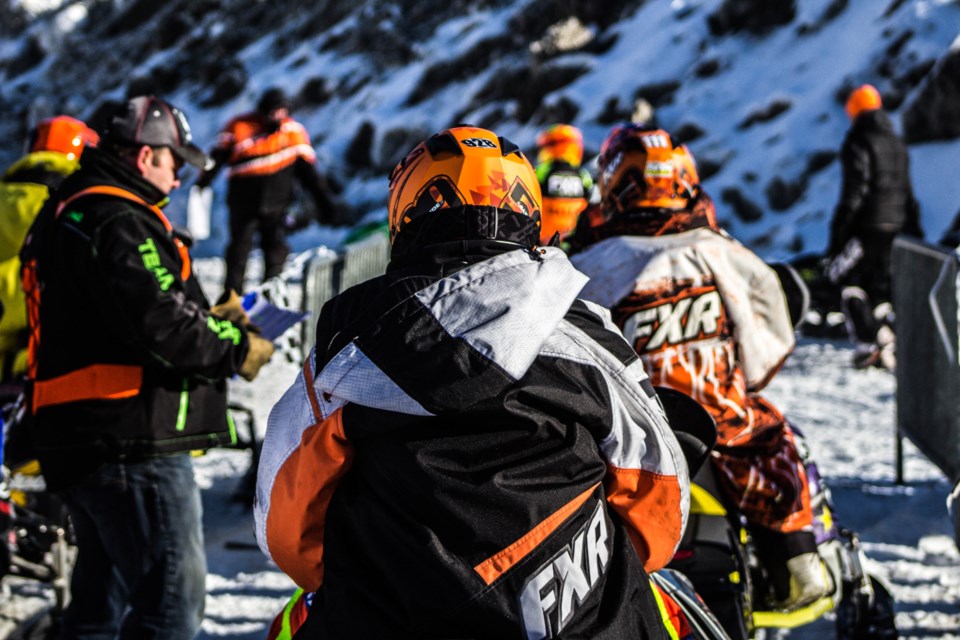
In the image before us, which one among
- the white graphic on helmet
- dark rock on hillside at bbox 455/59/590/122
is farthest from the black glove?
dark rock on hillside at bbox 455/59/590/122

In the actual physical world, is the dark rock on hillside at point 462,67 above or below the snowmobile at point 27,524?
below

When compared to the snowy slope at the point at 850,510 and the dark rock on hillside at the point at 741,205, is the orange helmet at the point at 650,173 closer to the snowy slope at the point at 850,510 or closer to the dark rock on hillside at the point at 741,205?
the snowy slope at the point at 850,510

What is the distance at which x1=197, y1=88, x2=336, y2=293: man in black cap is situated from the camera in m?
8.66

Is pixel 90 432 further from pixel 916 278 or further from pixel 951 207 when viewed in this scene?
pixel 951 207

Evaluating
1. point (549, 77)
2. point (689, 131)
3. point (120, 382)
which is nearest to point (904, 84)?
point (689, 131)

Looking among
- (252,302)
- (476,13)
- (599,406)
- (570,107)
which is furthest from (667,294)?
(476,13)

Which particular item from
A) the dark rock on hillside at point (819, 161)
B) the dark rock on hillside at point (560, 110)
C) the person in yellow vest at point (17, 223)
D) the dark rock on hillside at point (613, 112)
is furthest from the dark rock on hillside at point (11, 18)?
the person in yellow vest at point (17, 223)

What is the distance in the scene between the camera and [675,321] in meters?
3.07

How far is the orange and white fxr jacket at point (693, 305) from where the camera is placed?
3.06m

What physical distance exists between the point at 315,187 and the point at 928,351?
555 centimetres

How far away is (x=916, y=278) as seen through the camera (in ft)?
17.6

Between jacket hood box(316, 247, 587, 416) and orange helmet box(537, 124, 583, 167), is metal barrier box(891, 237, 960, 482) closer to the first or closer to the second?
orange helmet box(537, 124, 583, 167)

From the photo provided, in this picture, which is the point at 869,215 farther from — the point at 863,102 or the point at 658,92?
the point at 658,92

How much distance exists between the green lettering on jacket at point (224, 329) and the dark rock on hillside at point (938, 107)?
A: 474 inches
